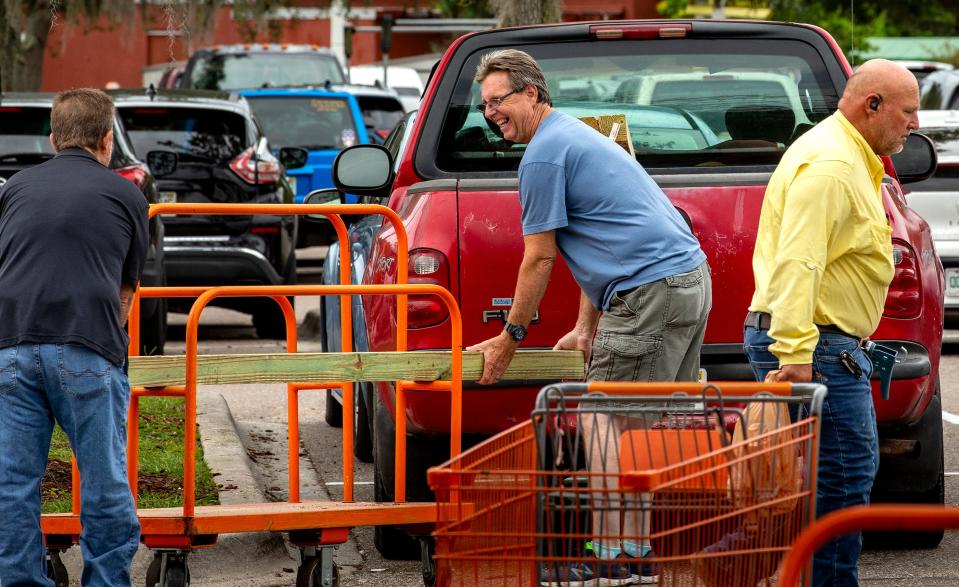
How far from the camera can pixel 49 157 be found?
419 inches

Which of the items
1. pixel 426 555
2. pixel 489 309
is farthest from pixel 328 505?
pixel 489 309

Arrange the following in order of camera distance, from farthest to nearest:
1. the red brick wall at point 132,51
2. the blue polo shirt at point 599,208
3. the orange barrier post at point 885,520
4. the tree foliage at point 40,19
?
1. the red brick wall at point 132,51
2. the tree foliage at point 40,19
3. the blue polo shirt at point 599,208
4. the orange barrier post at point 885,520

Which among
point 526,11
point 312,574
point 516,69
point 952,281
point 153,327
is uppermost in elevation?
point 516,69

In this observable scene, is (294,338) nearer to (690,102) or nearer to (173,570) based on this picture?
(173,570)

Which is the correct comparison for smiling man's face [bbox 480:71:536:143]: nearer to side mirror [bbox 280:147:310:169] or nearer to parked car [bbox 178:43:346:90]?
side mirror [bbox 280:147:310:169]

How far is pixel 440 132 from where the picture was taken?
248 inches

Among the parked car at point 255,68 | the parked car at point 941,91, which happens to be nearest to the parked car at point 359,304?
the parked car at point 941,91

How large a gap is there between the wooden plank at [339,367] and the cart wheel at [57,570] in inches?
26.0

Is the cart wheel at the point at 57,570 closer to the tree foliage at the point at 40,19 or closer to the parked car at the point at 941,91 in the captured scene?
the parked car at the point at 941,91

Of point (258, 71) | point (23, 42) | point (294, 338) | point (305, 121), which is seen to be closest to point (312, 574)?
point (294, 338)

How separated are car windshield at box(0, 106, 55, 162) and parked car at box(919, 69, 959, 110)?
8.96 m

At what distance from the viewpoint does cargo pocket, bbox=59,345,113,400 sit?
183 inches

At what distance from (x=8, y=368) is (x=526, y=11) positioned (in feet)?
30.5

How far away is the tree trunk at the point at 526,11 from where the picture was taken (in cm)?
1341
